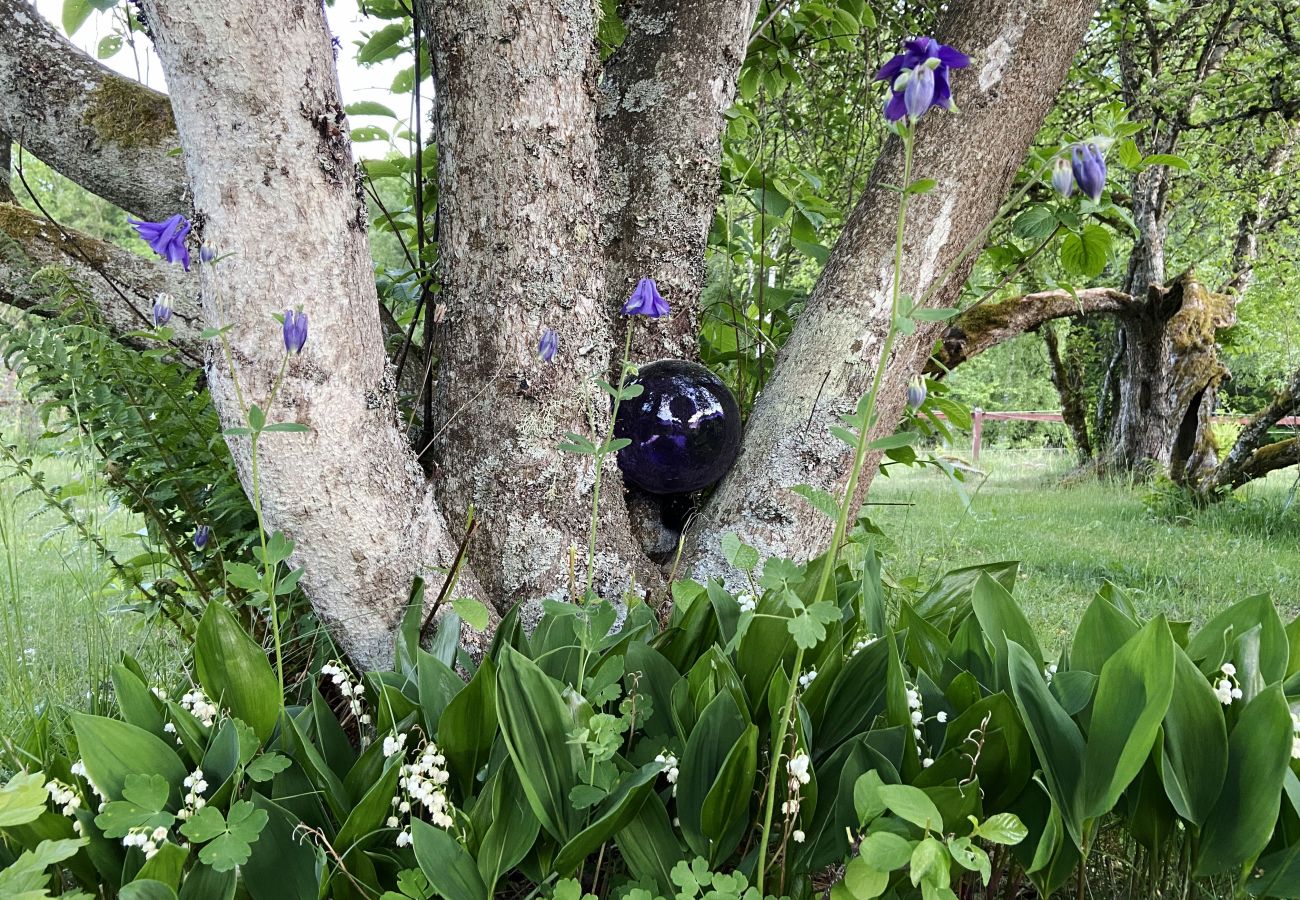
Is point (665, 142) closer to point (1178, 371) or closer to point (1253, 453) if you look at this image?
point (1253, 453)

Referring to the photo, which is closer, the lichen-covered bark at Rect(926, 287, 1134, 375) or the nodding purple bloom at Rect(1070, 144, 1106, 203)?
the nodding purple bloom at Rect(1070, 144, 1106, 203)

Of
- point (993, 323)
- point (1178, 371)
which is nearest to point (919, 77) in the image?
point (993, 323)

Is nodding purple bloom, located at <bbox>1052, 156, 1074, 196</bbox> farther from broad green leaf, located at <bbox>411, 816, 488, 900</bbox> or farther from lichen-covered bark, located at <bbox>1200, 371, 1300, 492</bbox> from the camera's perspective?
lichen-covered bark, located at <bbox>1200, 371, 1300, 492</bbox>

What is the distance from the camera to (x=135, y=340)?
6.21 ft

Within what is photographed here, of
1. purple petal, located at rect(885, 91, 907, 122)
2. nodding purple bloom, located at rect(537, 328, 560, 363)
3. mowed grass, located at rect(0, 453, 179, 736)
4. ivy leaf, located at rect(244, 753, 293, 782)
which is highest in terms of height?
purple petal, located at rect(885, 91, 907, 122)

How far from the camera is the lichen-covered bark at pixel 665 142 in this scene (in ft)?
6.75

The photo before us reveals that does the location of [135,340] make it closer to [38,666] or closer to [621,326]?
[38,666]

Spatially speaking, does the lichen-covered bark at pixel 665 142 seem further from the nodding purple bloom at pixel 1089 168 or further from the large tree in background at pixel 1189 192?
the large tree in background at pixel 1189 192

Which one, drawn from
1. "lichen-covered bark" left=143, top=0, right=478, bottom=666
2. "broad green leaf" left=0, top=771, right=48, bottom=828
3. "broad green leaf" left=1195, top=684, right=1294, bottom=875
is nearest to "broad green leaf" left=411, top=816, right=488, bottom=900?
"broad green leaf" left=0, top=771, right=48, bottom=828

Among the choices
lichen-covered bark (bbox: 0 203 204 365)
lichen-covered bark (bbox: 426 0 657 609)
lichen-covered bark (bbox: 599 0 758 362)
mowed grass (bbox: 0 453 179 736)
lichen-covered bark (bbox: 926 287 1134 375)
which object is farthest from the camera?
lichen-covered bark (bbox: 926 287 1134 375)

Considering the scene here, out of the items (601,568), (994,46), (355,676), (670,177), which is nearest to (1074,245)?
(994,46)

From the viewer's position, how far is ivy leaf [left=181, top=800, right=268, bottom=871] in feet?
3.10

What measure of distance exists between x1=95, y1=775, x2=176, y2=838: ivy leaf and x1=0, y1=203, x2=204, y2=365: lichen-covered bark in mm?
1065

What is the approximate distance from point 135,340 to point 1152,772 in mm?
2081
